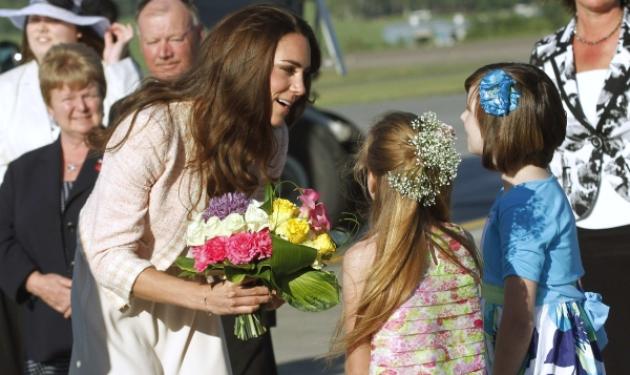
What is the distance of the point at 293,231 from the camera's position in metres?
3.68

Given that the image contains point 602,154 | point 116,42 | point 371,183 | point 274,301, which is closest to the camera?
point 274,301

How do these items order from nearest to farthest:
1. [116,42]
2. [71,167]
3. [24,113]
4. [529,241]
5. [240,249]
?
[240,249], [529,241], [71,167], [24,113], [116,42]

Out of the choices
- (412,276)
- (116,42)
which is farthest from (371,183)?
(116,42)

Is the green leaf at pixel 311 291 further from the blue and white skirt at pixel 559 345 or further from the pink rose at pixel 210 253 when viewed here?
the blue and white skirt at pixel 559 345

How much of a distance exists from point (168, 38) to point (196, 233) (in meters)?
1.98

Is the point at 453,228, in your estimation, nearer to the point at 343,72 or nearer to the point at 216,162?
the point at 216,162

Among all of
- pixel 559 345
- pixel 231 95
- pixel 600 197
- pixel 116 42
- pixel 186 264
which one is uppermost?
pixel 116 42

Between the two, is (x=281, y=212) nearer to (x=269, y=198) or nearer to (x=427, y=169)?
(x=269, y=198)

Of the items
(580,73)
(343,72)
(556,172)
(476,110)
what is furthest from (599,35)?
(343,72)

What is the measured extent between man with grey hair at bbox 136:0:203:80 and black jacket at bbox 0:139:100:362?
501 millimetres

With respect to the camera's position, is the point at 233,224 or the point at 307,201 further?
the point at 307,201

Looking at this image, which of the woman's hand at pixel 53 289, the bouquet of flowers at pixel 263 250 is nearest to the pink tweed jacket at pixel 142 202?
the bouquet of flowers at pixel 263 250

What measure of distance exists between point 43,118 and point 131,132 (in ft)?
7.69

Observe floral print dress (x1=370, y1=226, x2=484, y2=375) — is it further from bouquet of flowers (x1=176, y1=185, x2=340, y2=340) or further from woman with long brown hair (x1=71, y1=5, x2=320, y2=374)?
woman with long brown hair (x1=71, y1=5, x2=320, y2=374)
